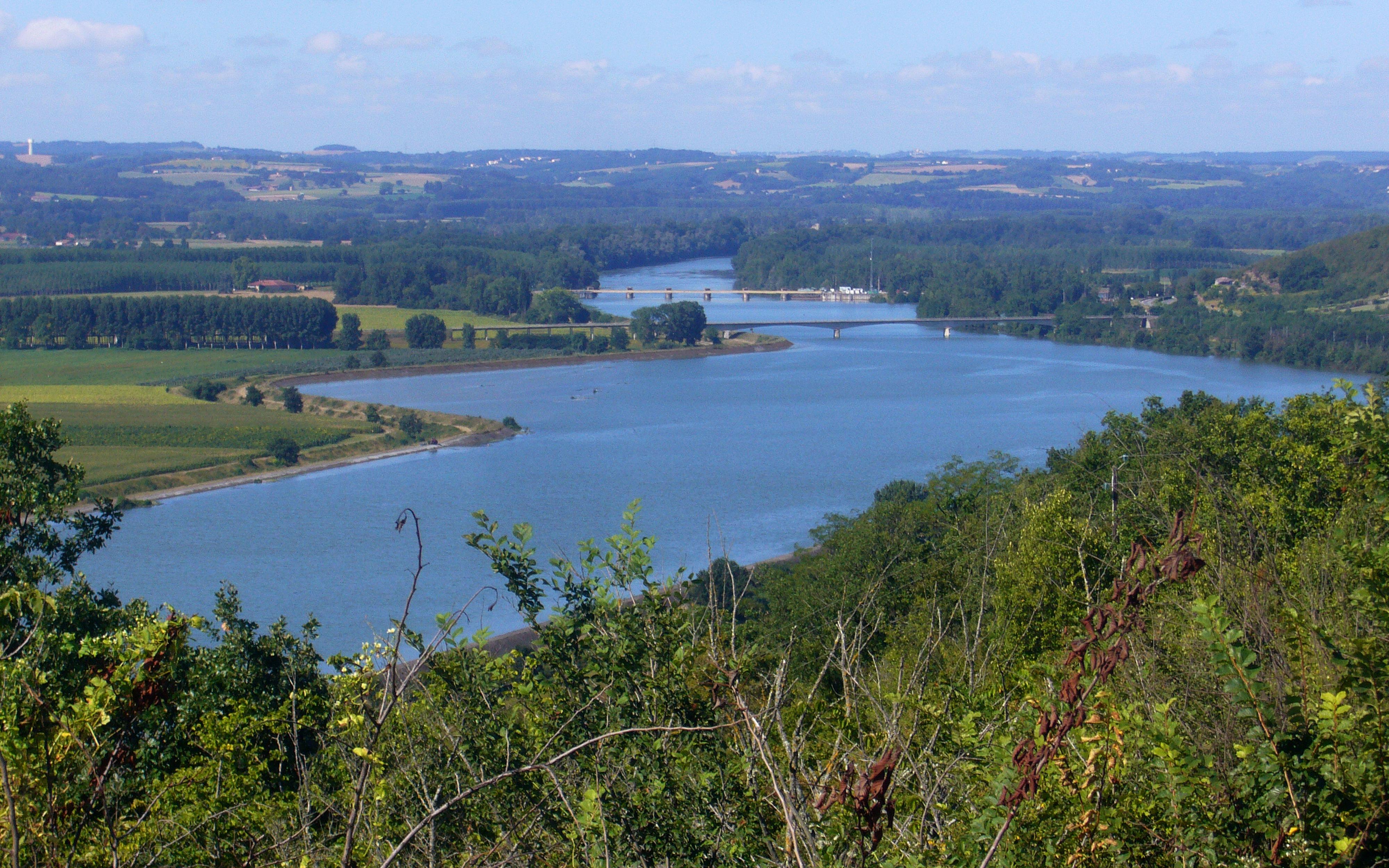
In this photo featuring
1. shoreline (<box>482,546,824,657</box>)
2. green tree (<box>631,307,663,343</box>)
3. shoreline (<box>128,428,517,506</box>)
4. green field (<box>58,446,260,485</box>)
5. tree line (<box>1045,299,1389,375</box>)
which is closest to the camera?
shoreline (<box>482,546,824,657</box>)

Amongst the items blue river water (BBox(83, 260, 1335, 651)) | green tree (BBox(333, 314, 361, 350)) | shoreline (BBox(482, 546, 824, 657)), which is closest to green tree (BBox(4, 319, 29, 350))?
green tree (BBox(333, 314, 361, 350))

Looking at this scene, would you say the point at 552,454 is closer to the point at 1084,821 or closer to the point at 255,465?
the point at 255,465

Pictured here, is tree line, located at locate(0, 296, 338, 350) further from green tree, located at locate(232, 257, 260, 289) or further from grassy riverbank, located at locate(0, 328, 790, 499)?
green tree, located at locate(232, 257, 260, 289)

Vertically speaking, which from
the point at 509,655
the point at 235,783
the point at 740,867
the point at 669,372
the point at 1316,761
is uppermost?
the point at 1316,761

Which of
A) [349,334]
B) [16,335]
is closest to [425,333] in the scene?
[349,334]

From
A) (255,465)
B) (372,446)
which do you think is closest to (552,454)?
(372,446)

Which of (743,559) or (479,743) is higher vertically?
(479,743)
